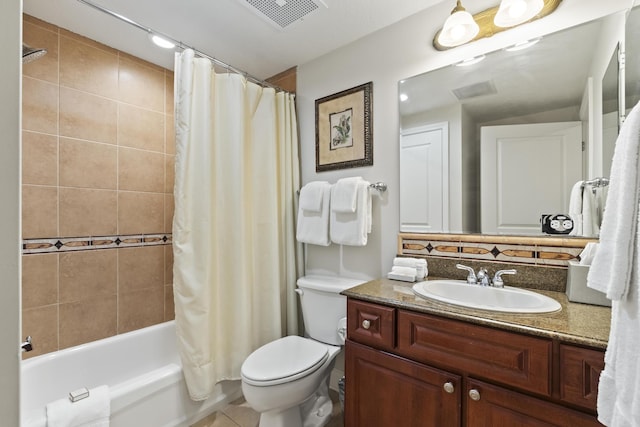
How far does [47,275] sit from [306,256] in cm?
159

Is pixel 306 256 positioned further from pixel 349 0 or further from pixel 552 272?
pixel 349 0

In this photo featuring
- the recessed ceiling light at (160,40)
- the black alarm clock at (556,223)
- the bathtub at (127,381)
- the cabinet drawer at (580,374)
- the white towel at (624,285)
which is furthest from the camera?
the recessed ceiling light at (160,40)

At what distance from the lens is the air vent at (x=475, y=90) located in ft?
4.95

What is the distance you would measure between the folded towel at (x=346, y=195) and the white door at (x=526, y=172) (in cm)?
68

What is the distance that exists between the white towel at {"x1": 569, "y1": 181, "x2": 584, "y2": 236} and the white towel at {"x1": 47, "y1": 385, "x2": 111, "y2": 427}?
2227 millimetres

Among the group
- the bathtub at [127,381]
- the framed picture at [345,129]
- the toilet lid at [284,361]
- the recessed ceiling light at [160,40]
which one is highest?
the recessed ceiling light at [160,40]

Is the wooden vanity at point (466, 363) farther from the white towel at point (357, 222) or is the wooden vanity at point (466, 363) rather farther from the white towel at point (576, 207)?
the white towel at point (357, 222)

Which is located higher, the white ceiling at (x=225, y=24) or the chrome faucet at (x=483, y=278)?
the white ceiling at (x=225, y=24)

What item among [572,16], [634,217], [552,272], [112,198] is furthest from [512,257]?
[112,198]

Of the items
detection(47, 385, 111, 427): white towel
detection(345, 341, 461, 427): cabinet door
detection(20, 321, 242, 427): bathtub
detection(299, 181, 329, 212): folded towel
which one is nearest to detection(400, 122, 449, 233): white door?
detection(299, 181, 329, 212): folded towel

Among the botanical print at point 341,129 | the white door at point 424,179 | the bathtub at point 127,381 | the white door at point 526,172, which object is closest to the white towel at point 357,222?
the white door at point 424,179

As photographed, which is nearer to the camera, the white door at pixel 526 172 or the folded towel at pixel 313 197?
the white door at pixel 526 172

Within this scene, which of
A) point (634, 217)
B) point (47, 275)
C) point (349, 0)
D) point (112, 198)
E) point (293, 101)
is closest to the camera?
point (634, 217)

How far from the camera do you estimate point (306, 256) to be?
2.27 metres
